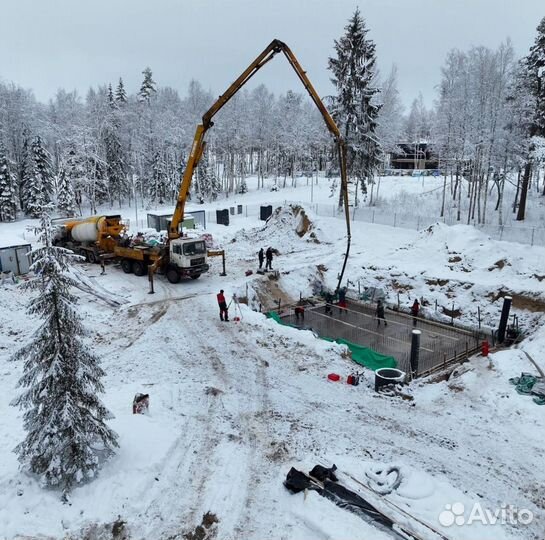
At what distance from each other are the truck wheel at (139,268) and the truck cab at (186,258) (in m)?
1.84

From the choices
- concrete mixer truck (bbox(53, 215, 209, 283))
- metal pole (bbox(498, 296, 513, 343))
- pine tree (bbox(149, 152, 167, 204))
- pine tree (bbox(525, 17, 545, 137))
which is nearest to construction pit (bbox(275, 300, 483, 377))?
metal pole (bbox(498, 296, 513, 343))

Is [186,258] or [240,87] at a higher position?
[240,87]

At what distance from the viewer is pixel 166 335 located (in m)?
16.8

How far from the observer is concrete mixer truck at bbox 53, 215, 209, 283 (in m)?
22.9

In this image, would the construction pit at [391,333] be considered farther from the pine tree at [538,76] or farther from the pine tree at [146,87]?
the pine tree at [146,87]

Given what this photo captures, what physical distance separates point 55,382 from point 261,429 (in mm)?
4906

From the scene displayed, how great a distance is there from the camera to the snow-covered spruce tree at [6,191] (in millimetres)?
44084

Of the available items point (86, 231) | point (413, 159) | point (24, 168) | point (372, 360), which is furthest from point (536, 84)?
point (413, 159)

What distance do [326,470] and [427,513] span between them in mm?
1938

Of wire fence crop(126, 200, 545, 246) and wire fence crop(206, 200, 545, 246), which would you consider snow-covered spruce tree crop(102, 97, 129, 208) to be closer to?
wire fence crop(126, 200, 545, 246)

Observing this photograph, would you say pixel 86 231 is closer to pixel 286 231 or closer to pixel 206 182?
pixel 286 231

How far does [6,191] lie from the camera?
44281mm

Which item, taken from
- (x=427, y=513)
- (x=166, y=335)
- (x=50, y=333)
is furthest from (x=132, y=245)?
(x=427, y=513)

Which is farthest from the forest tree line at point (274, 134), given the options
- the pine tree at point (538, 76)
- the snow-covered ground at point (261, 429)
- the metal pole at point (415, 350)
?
the metal pole at point (415, 350)
